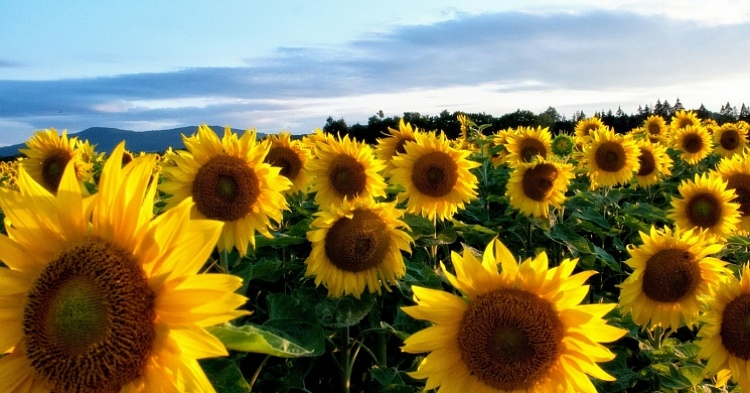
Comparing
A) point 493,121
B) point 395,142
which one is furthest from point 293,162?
point 493,121

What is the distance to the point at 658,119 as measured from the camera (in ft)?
50.1

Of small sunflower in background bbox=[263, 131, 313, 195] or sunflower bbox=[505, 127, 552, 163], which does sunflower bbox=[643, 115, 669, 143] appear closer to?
sunflower bbox=[505, 127, 552, 163]

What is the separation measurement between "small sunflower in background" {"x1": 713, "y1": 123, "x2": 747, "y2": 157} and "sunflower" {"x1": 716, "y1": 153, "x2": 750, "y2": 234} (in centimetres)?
579

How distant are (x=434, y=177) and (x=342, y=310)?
7.36 ft

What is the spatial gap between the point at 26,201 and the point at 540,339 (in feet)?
5.82

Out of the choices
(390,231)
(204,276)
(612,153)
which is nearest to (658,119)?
(612,153)

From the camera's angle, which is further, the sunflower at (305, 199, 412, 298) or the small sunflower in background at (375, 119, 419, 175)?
the small sunflower in background at (375, 119, 419, 175)

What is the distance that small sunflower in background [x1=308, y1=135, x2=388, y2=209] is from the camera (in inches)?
204

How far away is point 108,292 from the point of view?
65.7 inches

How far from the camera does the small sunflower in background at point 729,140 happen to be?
39.3ft

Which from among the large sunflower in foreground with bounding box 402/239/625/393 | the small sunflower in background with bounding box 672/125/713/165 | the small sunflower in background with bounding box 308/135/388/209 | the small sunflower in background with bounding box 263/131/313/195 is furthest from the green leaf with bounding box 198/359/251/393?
the small sunflower in background with bounding box 672/125/713/165

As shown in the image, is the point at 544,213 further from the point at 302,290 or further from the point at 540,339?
the point at 540,339

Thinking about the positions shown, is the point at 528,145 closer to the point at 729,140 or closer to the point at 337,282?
the point at 337,282

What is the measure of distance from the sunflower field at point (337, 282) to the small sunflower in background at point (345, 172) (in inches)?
0.7
